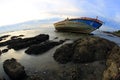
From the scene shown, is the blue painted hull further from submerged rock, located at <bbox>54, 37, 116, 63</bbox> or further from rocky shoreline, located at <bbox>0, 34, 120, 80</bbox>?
submerged rock, located at <bbox>54, 37, 116, 63</bbox>

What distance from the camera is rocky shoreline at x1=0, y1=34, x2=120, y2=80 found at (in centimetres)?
1838

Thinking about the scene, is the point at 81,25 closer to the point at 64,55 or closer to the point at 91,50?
the point at 91,50

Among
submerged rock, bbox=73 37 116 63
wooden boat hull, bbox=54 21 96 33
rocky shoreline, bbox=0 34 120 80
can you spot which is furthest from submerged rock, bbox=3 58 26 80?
wooden boat hull, bbox=54 21 96 33

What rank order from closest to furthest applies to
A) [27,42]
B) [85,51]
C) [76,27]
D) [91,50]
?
[85,51]
[91,50]
[27,42]
[76,27]

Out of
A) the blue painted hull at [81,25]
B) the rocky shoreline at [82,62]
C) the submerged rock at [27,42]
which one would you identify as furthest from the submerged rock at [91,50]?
the blue painted hull at [81,25]

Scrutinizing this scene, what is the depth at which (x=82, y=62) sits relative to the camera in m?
21.3

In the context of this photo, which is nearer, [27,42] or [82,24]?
[27,42]

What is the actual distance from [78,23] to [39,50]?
1788 centimetres

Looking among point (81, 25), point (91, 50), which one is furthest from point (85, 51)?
point (81, 25)

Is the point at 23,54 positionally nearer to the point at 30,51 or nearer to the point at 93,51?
the point at 30,51

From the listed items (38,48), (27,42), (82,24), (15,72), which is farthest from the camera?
(82,24)

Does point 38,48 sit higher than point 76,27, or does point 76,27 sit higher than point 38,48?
point 76,27

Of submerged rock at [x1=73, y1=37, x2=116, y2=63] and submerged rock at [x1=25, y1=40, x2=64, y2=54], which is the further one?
submerged rock at [x1=25, y1=40, x2=64, y2=54]

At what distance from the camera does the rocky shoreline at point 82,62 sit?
18.4 metres
